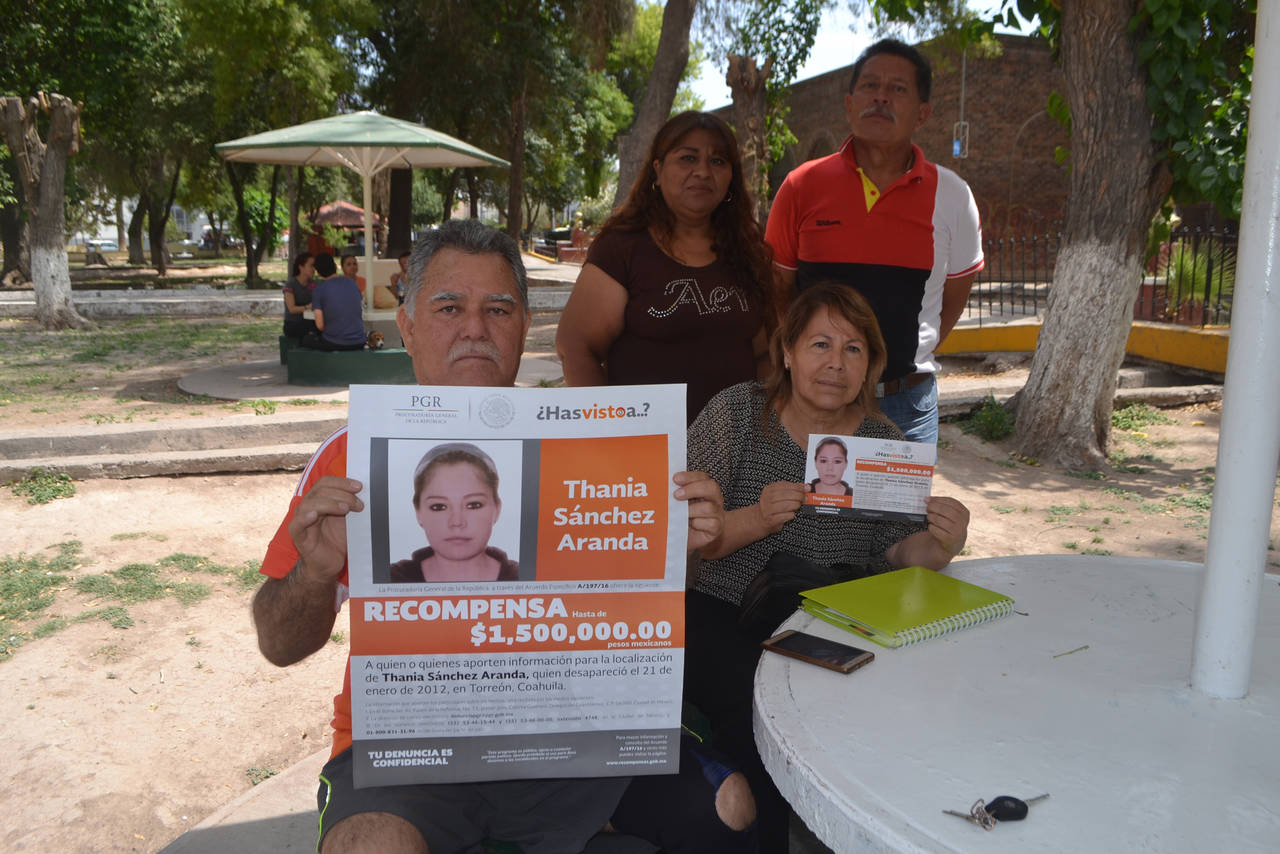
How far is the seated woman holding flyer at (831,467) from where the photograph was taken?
2098mm

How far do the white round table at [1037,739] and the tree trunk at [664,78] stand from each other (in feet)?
29.4

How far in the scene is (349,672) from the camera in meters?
1.60

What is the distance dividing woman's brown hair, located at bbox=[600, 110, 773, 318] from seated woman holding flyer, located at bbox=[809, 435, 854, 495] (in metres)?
1.15

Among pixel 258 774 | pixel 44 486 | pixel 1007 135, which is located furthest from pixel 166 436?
pixel 1007 135

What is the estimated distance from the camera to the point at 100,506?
19.4 feet

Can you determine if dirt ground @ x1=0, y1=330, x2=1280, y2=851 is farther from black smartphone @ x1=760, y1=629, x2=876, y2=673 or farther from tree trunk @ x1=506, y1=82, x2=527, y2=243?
tree trunk @ x1=506, y1=82, x2=527, y2=243

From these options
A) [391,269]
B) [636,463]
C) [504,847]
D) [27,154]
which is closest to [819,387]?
[636,463]

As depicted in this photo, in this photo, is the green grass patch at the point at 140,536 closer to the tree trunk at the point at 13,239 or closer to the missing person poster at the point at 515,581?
the missing person poster at the point at 515,581

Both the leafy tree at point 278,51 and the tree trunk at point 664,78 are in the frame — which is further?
the leafy tree at point 278,51

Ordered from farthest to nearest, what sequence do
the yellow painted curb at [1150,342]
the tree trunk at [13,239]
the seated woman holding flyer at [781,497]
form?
the tree trunk at [13,239]
the yellow painted curb at [1150,342]
the seated woman holding flyer at [781,497]

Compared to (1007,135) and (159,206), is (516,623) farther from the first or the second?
(159,206)

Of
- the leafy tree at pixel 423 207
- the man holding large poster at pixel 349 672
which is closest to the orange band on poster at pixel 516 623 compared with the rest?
the man holding large poster at pixel 349 672

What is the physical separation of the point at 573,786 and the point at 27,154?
16258 millimetres

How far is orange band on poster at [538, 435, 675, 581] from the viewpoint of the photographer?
1.58m
